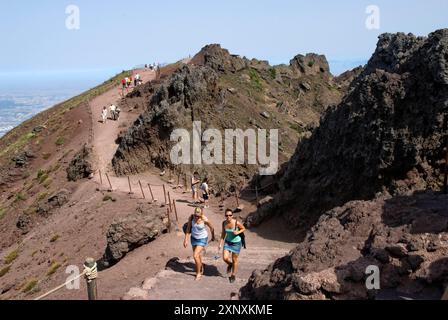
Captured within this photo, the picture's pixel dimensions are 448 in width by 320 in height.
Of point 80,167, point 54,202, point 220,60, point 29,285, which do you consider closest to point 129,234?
point 29,285

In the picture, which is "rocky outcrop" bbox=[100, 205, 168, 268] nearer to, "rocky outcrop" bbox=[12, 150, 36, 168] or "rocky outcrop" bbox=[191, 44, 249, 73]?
"rocky outcrop" bbox=[12, 150, 36, 168]

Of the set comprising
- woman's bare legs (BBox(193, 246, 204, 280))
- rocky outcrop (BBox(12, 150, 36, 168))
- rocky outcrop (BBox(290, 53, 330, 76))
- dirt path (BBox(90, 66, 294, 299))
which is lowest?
rocky outcrop (BBox(12, 150, 36, 168))

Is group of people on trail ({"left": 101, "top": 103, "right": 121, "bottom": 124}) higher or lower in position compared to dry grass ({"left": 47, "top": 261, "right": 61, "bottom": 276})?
higher

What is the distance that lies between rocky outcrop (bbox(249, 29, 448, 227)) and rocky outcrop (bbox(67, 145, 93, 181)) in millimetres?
17656

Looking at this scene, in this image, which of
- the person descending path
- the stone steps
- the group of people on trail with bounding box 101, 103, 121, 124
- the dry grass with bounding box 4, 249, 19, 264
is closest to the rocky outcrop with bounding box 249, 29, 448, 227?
the stone steps

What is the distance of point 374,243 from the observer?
35.2ft

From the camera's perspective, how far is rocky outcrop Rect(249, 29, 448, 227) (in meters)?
18.4

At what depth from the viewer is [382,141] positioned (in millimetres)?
19312

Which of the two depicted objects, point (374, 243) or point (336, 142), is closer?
point (374, 243)

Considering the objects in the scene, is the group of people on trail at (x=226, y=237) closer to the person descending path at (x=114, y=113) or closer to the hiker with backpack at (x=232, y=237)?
the hiker with backpack at (x=232, y=237)

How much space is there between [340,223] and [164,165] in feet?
72.4
